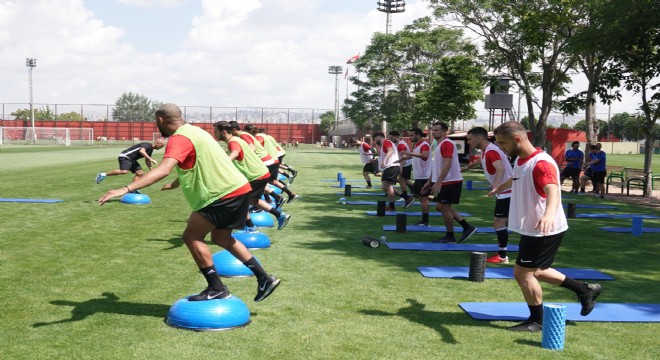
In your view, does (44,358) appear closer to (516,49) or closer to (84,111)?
(516,49)

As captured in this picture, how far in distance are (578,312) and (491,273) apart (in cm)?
192

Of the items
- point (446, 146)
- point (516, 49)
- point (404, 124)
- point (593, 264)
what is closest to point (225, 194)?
point (446, 146)

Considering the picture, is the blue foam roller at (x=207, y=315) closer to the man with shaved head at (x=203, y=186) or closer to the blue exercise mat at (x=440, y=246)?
the man with shaved head at (x=203, y=186)

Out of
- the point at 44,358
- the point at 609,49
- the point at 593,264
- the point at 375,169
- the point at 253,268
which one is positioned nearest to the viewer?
the point at 44,358

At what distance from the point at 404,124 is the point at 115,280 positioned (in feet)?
153

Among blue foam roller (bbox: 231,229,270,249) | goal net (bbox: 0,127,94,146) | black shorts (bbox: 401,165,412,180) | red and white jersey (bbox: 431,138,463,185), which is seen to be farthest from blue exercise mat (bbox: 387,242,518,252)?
goal net (bbox: 0,127,94,146)

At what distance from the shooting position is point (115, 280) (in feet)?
22.8

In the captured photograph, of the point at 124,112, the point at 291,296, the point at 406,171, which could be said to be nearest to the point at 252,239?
the point at 291,296

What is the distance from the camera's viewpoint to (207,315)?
523 centimetres

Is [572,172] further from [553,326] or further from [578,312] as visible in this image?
[553,326]

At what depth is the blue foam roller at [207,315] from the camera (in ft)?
→ 17.1

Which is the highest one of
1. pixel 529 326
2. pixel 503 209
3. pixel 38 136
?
pixel 38 136

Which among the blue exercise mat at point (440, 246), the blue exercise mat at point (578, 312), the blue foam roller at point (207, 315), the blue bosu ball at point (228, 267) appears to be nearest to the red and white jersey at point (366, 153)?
the blue exercise mat at point (440, 246)

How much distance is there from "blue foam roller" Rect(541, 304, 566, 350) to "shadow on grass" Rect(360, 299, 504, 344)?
652 mm
